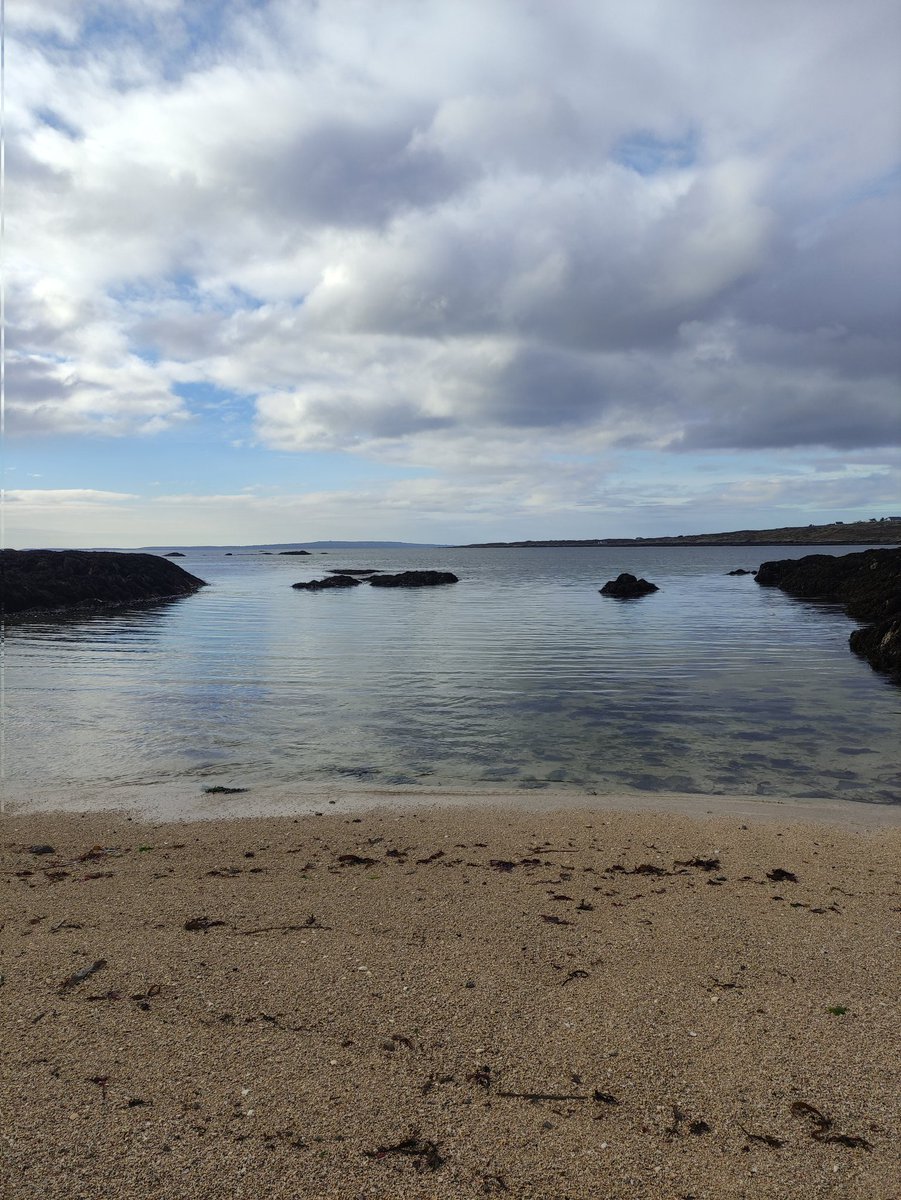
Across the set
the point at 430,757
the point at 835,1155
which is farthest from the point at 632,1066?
the point at 430,757

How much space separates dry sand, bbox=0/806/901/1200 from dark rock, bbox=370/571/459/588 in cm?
6405

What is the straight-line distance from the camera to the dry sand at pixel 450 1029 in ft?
11.6

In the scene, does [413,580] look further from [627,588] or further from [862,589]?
[862,589]

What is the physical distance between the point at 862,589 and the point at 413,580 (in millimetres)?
42755

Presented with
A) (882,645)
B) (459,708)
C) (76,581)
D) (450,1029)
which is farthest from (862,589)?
(76,581)

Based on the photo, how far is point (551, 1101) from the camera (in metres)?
4.00

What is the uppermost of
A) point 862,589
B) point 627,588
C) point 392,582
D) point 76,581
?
point 76,581

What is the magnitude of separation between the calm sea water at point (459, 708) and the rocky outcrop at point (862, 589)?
98 centimetres

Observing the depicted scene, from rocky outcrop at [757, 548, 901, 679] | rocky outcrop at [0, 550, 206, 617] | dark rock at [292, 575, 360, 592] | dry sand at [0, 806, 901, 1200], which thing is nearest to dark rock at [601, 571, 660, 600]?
rocky outcrop at [757, 548, 901, 679]

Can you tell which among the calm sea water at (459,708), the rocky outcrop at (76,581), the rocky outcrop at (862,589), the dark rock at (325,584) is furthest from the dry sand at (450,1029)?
the dark rock at (325,584)

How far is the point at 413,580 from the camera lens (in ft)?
241

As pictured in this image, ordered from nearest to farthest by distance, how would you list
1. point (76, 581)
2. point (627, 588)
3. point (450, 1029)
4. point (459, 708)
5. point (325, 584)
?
point (450, 1029) → point (459, 708) → point (76, 581) → point (627, 588) → point (325, 584)

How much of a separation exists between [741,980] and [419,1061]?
2599 mm

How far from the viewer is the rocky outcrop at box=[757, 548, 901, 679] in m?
22.7
